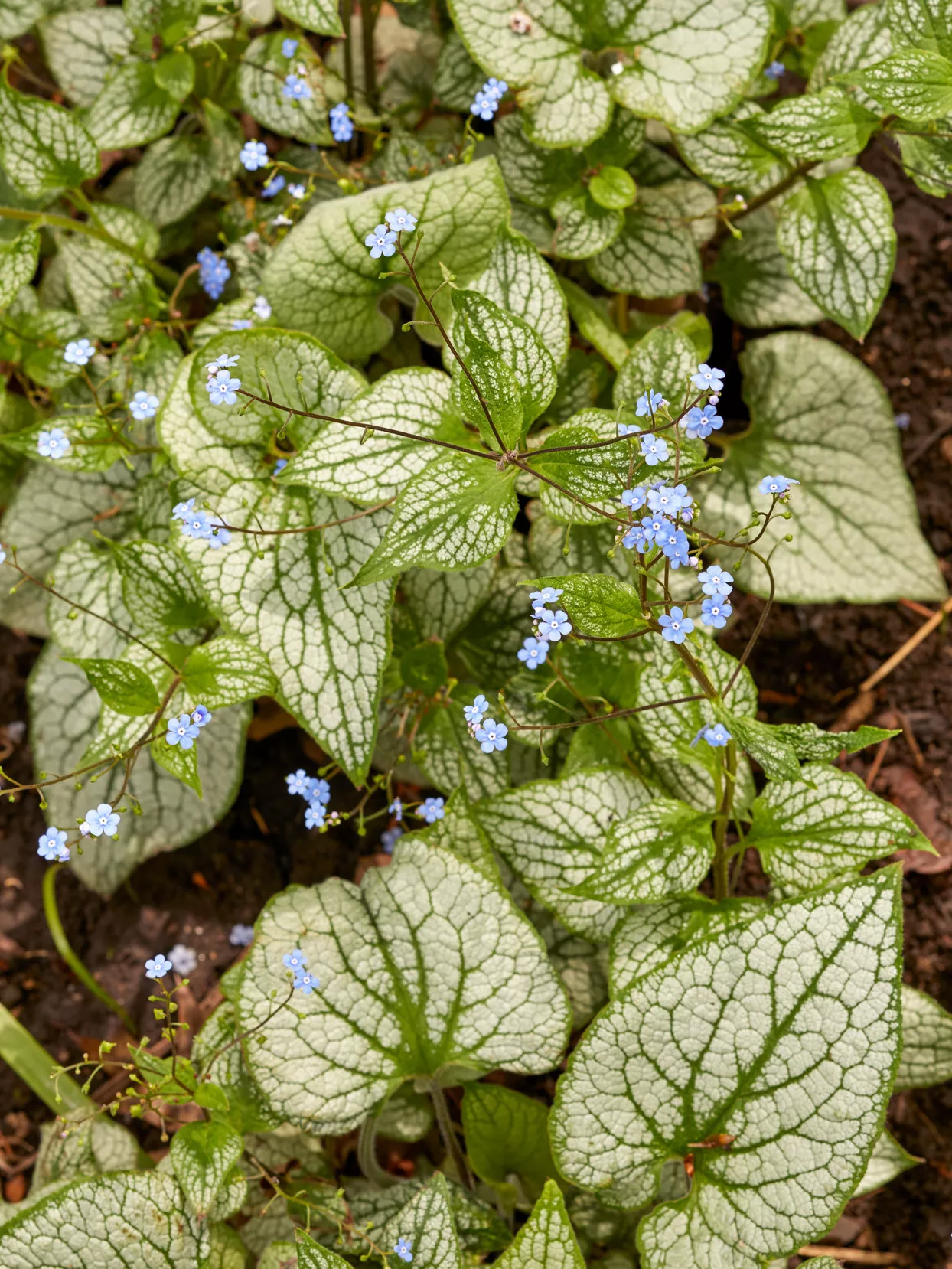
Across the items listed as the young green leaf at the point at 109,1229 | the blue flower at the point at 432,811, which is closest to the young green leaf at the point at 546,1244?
the young green leaf at the point at 109,1229

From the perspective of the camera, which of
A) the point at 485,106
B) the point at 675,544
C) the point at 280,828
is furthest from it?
the point at 280,828

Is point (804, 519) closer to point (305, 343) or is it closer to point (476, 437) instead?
point (476, 437)

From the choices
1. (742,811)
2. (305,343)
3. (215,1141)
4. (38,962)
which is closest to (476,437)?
(305,343)

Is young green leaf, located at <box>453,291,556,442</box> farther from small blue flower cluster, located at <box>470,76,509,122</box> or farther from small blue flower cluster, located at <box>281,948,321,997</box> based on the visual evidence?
small blue flower cluster, located at <box>281,948,321,997</box>

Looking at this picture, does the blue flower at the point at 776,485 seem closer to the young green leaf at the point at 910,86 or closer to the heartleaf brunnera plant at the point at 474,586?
the heartleaf brunnera plant at the point at 474,586

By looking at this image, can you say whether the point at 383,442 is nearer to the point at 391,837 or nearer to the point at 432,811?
the point at 432,811

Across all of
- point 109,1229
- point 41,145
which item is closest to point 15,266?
point 41,145

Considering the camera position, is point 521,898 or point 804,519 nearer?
point 521,898

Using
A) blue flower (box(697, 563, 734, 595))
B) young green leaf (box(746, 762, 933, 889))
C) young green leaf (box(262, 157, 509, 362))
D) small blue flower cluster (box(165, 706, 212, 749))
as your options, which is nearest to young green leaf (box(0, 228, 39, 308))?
young green leaf (box(262, 157, 509, 362))
